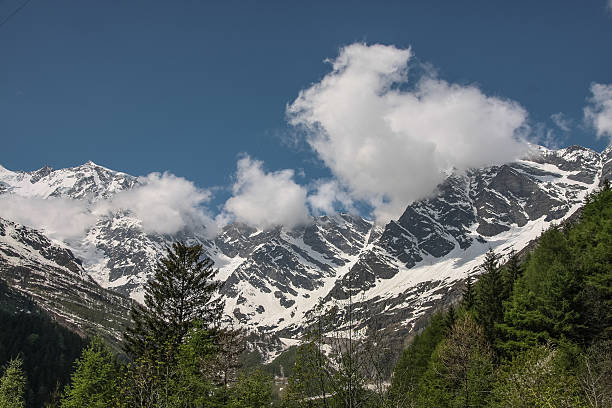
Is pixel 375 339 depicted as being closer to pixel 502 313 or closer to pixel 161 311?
pixel 161 311

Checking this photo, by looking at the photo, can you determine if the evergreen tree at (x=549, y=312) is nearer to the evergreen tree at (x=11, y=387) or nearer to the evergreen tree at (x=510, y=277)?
the evergreen tree at (x=510, y=277)

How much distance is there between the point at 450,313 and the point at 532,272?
34.3 feet

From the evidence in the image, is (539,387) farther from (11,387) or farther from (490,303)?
(11,387)

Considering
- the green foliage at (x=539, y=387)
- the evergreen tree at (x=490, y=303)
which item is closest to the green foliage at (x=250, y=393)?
the green foliage at (x=539, y=387)

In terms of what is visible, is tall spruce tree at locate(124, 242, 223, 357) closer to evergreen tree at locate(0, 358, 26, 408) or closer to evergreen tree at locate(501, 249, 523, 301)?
evergreen tree at locate(0, 358, 26, 408)

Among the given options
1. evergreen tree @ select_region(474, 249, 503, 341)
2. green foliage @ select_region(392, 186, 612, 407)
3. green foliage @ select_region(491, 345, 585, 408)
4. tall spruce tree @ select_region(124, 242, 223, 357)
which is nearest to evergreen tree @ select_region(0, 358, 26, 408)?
tall spruce tree @ select_region(124, 242, 223, 357)

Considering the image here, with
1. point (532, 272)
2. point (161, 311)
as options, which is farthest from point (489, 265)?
point (161, 311)

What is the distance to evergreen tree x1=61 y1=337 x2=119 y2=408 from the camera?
25.1 m

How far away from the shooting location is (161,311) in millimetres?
29188

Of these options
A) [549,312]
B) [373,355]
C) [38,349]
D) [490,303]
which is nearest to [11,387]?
[373,355]

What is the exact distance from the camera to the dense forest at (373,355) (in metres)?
15.2

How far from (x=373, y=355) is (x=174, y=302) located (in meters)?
18.7

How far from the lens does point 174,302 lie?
29.5m

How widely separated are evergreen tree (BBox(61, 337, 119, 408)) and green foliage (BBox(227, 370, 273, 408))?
9069 mm
